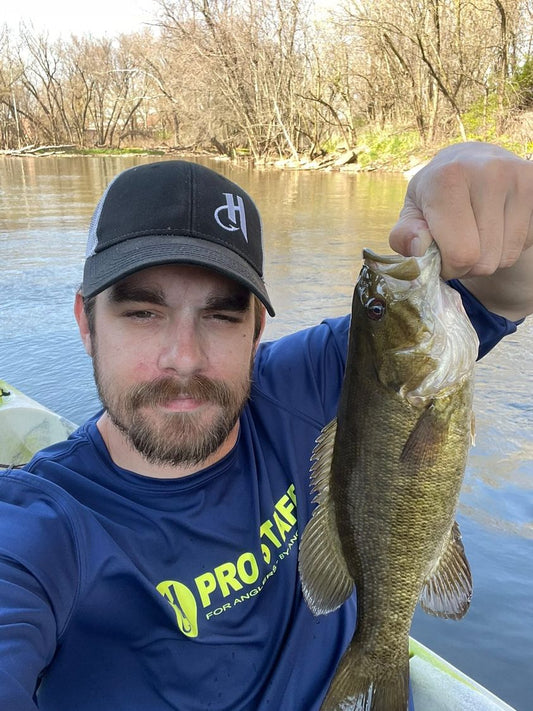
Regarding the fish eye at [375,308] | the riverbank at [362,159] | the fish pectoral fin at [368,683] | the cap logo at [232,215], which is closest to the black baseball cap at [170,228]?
the cap logo at [232,215]

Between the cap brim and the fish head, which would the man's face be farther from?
the fish head

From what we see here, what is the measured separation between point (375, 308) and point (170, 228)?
0.66 metres

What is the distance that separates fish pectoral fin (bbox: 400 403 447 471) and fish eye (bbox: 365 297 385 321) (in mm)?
250

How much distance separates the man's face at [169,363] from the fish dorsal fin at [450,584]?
67 centimetres

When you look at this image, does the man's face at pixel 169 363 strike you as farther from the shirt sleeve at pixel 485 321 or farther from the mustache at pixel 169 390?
the shirt sleeve at pixel 485 321

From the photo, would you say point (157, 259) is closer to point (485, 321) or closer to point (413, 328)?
point (413, 328)

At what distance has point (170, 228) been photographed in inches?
65.2

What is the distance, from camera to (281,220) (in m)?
12.8

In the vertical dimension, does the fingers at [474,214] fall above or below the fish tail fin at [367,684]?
above

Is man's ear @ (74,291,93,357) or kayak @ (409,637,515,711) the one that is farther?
kayak @ (409,637,515,711)

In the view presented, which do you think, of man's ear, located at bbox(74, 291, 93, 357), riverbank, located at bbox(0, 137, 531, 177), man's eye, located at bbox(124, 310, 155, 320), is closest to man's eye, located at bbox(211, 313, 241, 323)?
man's eye, located at bbox(124, 310, 155, 320)

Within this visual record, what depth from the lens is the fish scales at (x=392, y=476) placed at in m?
1.34

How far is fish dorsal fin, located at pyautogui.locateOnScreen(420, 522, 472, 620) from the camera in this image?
1.48m

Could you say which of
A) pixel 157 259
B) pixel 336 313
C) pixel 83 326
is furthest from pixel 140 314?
pixel 336 313
